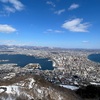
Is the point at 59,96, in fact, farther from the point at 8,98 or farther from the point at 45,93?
the point at 8,98

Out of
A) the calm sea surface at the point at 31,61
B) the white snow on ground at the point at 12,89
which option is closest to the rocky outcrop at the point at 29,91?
the white snow on ground at the point at 12,89

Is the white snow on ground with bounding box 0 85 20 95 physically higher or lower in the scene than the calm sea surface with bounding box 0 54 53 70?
higher

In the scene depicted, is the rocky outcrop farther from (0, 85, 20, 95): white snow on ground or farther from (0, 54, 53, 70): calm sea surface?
(0, 54, 53, 70): calm sea surface

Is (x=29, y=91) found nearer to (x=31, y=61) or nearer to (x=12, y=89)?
(x=12, y=89)

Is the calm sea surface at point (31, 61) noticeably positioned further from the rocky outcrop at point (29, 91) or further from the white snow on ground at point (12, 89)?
the white snow on ground at point (12, 89)

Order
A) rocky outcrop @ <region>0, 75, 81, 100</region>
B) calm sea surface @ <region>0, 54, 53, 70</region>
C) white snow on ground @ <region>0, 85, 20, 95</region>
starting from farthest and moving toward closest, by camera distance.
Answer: calm sea surface @ <region>0, 54, 53, 70</region> < white snow on ground @ <region>0, 85, 20, 95</region> < rocky outcrop @ <region>0, 75, 81, 100</region>

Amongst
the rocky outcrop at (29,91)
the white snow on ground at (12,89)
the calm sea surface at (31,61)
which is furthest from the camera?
the calm sea surface at (31,61)

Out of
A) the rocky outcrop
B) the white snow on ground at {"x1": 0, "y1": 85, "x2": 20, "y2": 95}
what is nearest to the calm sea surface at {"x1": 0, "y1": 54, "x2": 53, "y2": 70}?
the rocky outcrop

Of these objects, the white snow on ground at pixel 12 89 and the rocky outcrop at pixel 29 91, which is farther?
the white snow on ground at pixel 12 89

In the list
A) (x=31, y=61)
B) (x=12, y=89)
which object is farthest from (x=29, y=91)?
(x=31, y=61)

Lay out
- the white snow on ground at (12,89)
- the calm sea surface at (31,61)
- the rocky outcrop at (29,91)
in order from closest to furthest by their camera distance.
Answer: the rocky outcrop at (29,91) < the white snow on ground at (12,89) < the calm sea surface at (31,61)
